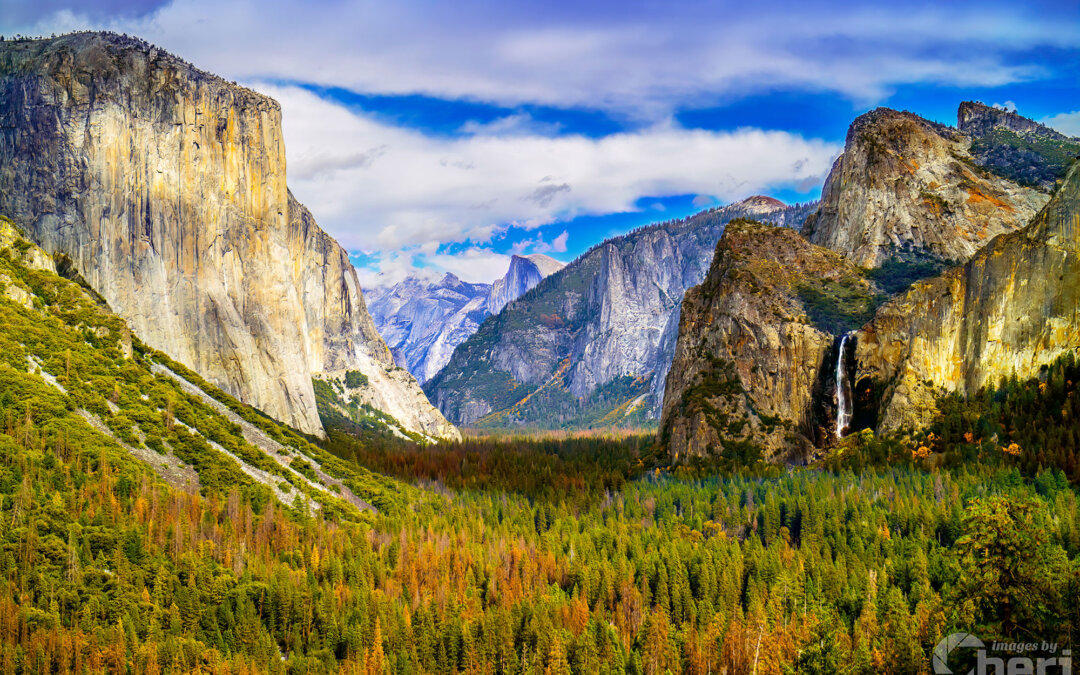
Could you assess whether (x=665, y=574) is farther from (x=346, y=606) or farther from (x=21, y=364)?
(x=21, y=364)

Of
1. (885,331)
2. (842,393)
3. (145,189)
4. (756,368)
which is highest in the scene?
(145,189)

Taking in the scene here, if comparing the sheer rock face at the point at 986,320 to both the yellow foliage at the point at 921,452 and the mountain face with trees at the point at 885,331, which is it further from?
the yellow foliage at the point at 921,452

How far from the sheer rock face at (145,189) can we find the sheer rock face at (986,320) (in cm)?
13368

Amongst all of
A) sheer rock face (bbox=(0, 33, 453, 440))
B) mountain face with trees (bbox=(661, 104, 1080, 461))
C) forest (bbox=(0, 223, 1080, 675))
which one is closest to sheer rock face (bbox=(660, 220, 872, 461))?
mountain face with trees (bbox=(661, 104, 1080, 461))

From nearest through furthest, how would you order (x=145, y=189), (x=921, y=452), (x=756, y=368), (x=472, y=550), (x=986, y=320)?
(x=472, y=550), (x=921, y=452), (x=986, y=320), (x=145, y=189), (x=756, y=368)

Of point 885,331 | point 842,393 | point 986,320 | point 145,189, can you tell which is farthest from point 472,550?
point 145,189

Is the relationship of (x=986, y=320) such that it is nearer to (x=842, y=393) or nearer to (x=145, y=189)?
(x=842, y=393)

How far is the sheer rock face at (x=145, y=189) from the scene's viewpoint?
162 metres

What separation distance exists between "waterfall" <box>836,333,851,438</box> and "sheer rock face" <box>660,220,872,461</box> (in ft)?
9.19

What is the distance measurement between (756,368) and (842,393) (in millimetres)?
17902

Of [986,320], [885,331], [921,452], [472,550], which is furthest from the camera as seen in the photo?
[885,331]

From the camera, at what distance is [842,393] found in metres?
176

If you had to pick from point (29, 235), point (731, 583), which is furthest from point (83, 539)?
point (29, 235)

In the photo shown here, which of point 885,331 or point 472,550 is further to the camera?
point 885,331
